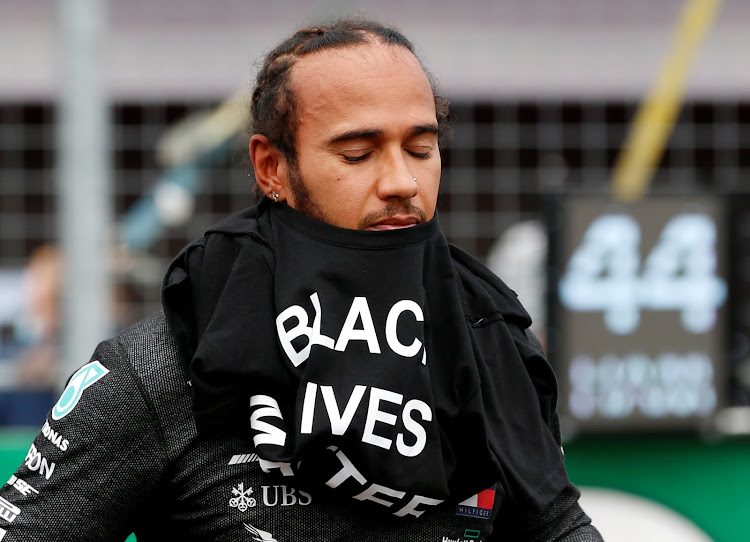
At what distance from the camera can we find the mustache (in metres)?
1.53

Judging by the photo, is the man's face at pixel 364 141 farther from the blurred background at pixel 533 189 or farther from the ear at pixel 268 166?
the blurred background at pixel 533 189

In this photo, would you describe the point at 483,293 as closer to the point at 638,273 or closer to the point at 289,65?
the point at 289,65

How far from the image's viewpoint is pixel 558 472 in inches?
64.3

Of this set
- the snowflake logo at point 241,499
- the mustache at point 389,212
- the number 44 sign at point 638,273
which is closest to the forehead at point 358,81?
the mustache at point 389,212

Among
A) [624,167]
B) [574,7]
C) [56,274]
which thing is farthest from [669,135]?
[56,274]

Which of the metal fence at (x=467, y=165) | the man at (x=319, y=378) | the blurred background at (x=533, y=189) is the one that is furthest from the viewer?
the metal fence at (x=467, y=165)

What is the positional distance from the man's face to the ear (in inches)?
1.4

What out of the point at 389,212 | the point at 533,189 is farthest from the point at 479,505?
the point at 533,189

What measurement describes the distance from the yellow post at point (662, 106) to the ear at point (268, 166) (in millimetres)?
3523

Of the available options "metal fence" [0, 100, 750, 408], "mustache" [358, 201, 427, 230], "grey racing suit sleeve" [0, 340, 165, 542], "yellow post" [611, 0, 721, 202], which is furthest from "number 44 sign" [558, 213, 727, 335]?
"grey racing suit sleeve" [0, 340, 165, 542]

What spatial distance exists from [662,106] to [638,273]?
168cm

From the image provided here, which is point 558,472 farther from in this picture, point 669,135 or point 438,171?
point 669,135

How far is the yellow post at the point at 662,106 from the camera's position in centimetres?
507

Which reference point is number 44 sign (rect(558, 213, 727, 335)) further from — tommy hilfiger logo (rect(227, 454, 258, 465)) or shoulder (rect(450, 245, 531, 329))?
tommy hilfiger logo (rect(227, 454, 258, 465))
